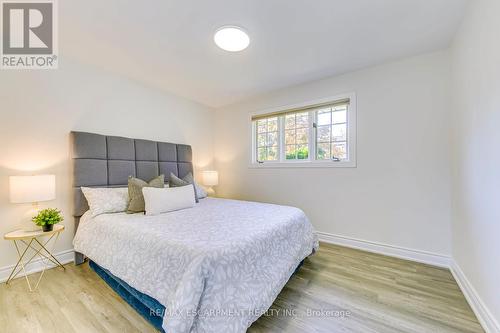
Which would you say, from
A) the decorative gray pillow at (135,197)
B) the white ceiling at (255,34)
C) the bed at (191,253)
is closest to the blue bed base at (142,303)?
the bed at (191,253)

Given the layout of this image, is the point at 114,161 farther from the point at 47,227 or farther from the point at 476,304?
the point at 476,304

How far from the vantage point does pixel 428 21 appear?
1.82 metres

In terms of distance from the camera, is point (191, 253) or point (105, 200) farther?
Answer: point (105, 200)

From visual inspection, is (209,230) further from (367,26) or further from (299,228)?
(367,26)

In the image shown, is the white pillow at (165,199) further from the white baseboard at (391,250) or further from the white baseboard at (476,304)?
the white baseboard at (476,304)

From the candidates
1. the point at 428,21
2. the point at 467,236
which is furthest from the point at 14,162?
the point at 467,236

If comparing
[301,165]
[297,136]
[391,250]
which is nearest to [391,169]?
[391,250]

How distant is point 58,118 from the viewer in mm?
2299

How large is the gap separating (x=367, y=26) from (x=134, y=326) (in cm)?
300

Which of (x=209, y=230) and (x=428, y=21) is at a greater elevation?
(x=428, y=21)

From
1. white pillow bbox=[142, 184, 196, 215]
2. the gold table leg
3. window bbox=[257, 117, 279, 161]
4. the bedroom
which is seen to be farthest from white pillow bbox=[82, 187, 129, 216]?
window bbox=[257, 117, 279, 161]

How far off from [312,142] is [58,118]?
3.12 meters

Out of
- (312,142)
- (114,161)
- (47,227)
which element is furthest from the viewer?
(312,142)
